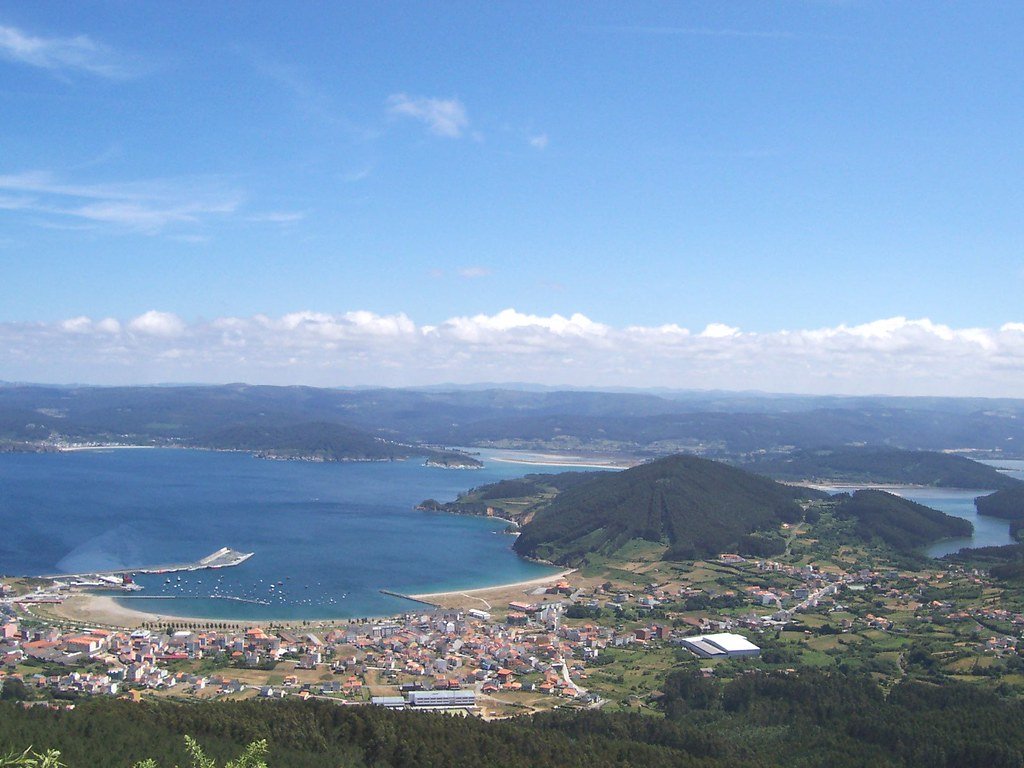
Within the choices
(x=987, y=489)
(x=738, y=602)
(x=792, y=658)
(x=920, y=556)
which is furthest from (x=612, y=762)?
(x=987, y=489)

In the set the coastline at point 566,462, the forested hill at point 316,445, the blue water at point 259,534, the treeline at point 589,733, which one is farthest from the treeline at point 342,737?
the forested hill at point 316,445

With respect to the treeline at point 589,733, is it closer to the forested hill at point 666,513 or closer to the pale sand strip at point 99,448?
the forested hill at point 666,513

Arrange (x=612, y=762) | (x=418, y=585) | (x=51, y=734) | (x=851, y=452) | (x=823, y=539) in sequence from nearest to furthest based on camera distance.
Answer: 1. (x=51, y=734)
2. (x=612, y=762)
3. (x=418, y=585)
4. (x=823, y=539)
5. (x=851, y=452)

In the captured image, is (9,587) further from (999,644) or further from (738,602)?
(999,644)

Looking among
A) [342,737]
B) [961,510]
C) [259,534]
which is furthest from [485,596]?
[961,510]

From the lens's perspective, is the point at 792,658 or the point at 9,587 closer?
the point at 792,658

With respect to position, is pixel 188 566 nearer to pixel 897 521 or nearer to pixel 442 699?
pixel 442 699

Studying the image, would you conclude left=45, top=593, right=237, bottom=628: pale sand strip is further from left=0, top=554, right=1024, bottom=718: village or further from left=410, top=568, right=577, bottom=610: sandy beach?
left=410, top=568, right=577, bottom=610: sandy beach
